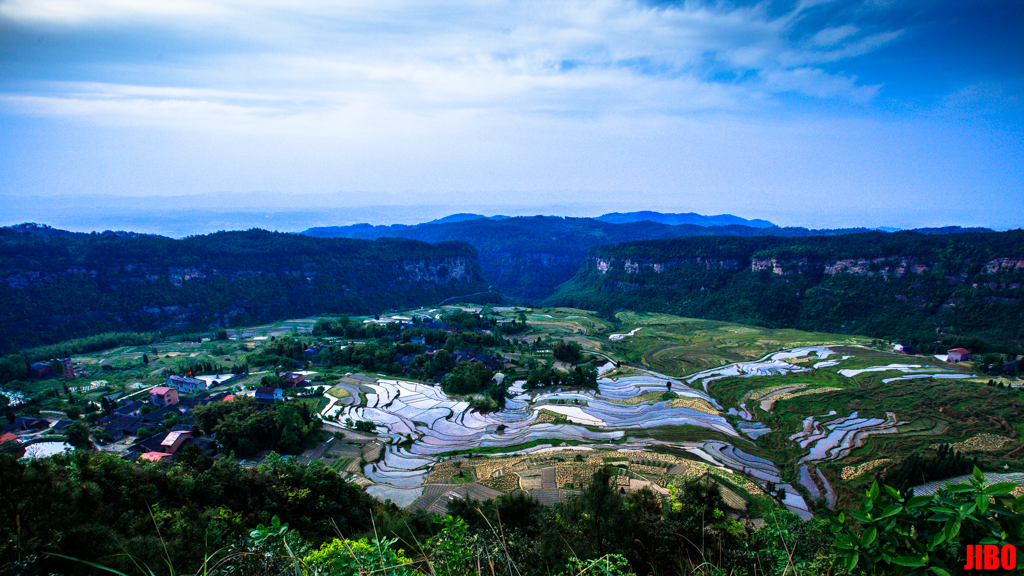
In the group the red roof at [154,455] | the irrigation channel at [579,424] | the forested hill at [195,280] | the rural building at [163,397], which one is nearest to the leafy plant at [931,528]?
the irrigation channel at [579,424]

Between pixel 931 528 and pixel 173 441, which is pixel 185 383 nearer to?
pixel 173 441

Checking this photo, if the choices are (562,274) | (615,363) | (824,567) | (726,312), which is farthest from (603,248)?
(824,567)

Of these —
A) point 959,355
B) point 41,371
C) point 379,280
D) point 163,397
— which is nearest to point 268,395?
point 163,397

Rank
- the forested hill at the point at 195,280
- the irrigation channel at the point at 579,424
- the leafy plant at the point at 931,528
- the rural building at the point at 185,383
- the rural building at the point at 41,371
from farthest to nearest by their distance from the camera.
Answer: the forested hill at the point at 195,280, the rural building at the point at 41,371, the rural building at the point at 185,383, the irrigation channel at the point at 579,424, the leafy plant at the point at 931,528

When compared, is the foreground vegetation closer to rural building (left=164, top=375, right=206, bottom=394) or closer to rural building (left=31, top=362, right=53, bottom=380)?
rural building (left=164, top=375, right=206, bottom=394)

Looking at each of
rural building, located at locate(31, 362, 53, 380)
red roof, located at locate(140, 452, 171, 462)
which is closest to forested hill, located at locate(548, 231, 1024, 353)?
red roof, located at locate(140, 452, 171, 462)

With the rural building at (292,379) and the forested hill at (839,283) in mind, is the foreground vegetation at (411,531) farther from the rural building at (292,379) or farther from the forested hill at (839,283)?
the forested hill at (839,283)
